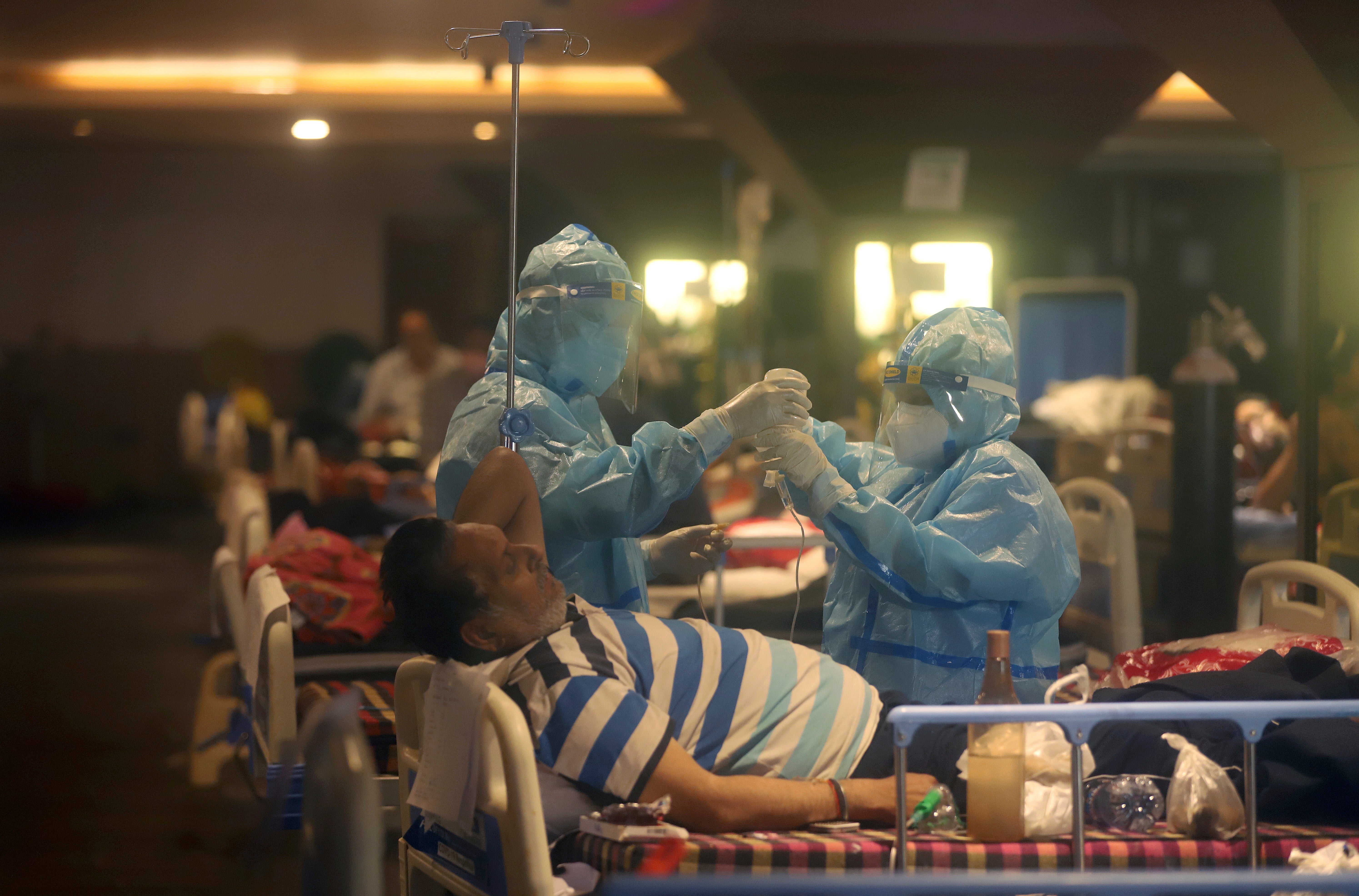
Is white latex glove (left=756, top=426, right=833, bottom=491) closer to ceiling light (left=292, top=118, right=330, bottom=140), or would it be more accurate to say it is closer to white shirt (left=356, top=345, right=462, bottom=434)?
ceiling light (left=292, top=118, right=330, bottom=140)

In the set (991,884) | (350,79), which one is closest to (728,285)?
(350,79)

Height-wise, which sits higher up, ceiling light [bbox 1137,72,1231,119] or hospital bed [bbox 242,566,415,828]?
ceiling light [bbox 1137,72,1231,119]

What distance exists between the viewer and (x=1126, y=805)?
1901 millimetres

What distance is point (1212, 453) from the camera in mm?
4754

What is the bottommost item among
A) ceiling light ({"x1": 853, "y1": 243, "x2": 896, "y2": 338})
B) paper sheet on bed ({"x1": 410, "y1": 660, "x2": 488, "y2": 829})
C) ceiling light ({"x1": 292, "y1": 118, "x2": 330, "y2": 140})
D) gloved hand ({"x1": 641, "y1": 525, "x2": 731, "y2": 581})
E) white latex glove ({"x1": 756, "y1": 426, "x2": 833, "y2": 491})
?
paper sheet on bed ({"x1": 410, "y1": 660, "x2": 488, "y2": 829})

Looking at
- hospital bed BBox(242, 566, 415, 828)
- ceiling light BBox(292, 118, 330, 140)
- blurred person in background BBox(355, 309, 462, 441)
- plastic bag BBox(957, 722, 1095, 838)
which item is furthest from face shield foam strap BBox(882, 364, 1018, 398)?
blurred person in background BBox(355, 309, 462, 441)

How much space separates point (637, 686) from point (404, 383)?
6650 mm

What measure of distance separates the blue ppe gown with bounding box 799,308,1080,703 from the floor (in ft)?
3.60

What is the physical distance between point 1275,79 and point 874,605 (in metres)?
1.68

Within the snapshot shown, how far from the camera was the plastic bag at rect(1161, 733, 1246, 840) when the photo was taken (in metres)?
1.82

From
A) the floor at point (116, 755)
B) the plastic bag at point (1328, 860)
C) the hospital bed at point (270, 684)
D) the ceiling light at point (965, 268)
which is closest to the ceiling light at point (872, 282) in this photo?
the ceiling light at point (965, 268)

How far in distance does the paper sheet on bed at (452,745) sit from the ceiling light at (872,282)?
612 centimetres

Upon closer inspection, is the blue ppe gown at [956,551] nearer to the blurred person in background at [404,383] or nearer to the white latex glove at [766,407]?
the white latex glove at [766,407]

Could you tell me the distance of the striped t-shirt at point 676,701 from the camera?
175 cm
